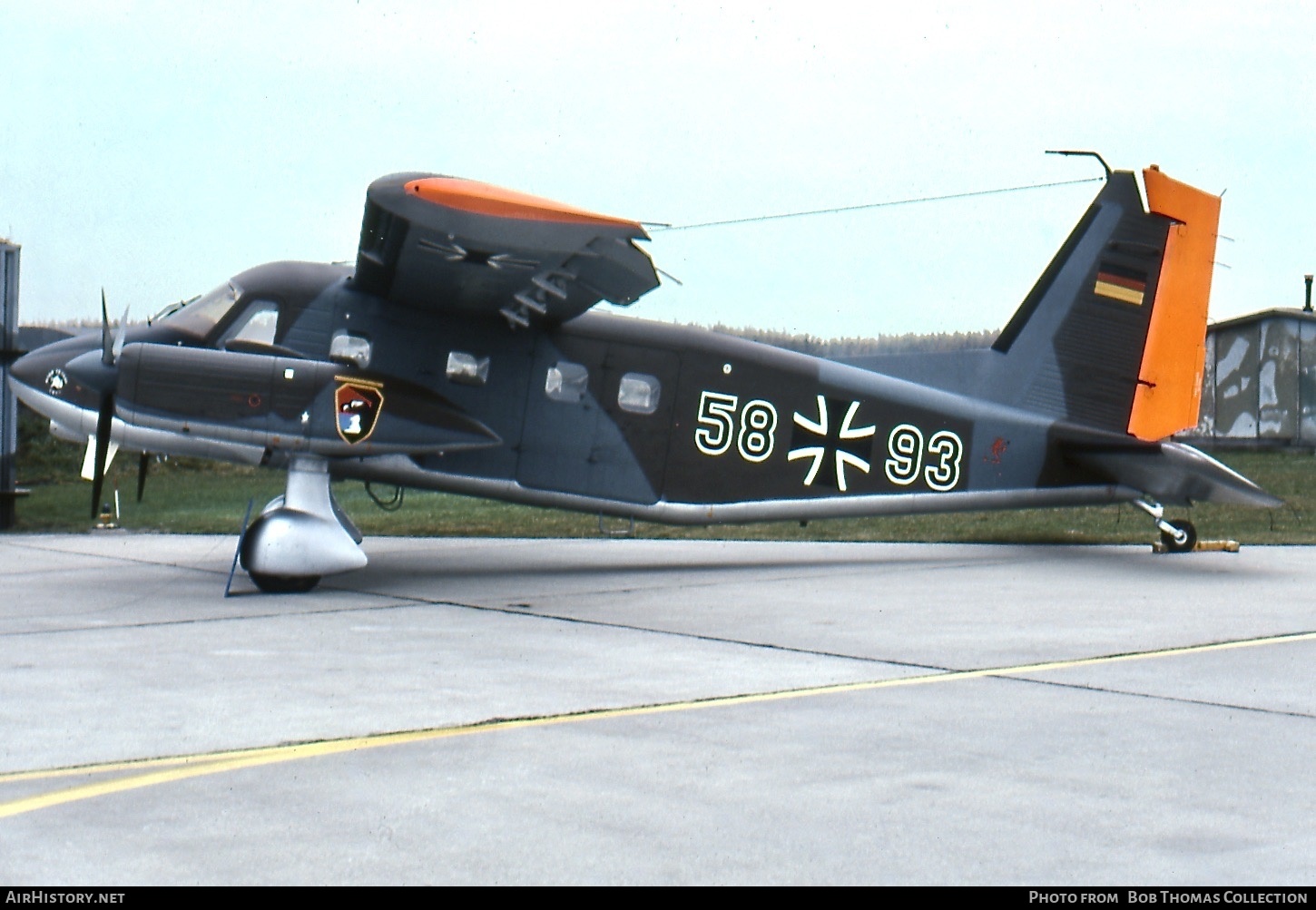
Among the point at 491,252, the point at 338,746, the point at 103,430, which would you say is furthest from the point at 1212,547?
the point at 338,746

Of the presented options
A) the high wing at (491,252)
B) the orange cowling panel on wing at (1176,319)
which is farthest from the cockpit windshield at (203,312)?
the orange cowling panel on wing at (1176,319)

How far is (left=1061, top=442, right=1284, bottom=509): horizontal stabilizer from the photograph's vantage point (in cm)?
1379

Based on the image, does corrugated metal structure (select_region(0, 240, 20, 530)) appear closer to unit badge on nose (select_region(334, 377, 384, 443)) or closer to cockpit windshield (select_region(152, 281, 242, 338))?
cockpit windshield (select_region(152, 281, 242, 338))

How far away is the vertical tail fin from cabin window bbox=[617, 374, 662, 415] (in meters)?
3.99

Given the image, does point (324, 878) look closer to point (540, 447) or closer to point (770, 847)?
point (770, 847)

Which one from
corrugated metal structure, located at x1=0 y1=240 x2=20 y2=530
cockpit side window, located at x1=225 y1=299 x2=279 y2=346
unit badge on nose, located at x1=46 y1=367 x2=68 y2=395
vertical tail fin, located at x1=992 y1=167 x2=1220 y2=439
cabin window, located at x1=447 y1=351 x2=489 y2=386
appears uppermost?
vertical tail fin, located at x1=992 y1=167 x2=1220 y2=439

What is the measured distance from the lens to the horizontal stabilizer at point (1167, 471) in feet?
45.2

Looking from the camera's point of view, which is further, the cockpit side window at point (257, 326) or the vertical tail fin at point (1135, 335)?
the vertical tail fin at point (1135, 335)

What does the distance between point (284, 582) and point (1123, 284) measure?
31.1 ft

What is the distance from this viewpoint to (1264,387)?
3916cm

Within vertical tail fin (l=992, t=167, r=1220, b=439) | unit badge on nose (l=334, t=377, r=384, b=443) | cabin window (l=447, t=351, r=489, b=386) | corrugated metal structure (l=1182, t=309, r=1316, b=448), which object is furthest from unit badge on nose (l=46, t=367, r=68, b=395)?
corrugated metal structure (l=1182, t=309, r=1316, b=448)

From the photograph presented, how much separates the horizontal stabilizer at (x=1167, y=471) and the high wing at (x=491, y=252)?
5.62 metres

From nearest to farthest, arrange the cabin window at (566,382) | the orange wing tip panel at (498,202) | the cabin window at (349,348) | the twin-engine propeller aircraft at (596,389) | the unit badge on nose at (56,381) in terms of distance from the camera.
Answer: the orange wing tip panel at (498,202)
the twin-engine propeller aircraft at (596,389)
the unit badge on nose at (56,381)
the cabin window at (349,348)
the cabin window at (566,382)

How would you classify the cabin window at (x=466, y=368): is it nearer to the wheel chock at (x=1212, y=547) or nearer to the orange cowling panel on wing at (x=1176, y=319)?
the orange cowling panel on wing at (x=1176, y=319)
